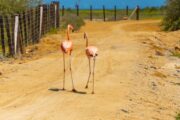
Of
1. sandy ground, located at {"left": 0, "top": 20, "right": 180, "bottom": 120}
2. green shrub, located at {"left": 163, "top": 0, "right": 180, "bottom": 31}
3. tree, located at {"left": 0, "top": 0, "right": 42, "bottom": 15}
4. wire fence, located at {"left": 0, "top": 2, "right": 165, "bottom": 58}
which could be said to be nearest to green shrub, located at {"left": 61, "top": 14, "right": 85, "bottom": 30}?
wire fence, located at {"left": 0, "top": 2, "right": 165, "bottom": 58}

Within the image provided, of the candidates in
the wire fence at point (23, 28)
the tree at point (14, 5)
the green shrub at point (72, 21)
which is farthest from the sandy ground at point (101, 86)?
the green shrub at point (72, 21)

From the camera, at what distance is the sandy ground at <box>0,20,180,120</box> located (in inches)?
560

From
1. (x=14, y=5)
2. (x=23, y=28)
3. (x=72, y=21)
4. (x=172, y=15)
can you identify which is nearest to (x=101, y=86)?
(x=23, y=28)

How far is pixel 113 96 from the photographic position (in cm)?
1619

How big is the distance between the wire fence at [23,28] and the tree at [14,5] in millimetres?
1203

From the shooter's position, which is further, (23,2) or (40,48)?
(23,2)

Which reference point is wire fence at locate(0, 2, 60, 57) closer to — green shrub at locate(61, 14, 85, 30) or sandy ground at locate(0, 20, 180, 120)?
sandy ground at locate(0, 20, 180, 120)

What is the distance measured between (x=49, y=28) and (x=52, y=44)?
601cm

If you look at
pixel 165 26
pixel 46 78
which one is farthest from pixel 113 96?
pixel 165 26

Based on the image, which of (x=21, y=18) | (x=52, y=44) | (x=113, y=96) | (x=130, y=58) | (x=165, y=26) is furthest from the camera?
(x=165, y=26)

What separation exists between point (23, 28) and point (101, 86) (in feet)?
36.4

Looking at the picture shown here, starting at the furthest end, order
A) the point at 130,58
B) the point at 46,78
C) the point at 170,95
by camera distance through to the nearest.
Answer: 1. the point at 130,58
2. the point at 46,78
3. the point at 170,95

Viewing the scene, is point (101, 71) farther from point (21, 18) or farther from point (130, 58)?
point (21, 18)

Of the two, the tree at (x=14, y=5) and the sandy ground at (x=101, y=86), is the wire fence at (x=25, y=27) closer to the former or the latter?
the sandy ground at (x=101, y=86)
